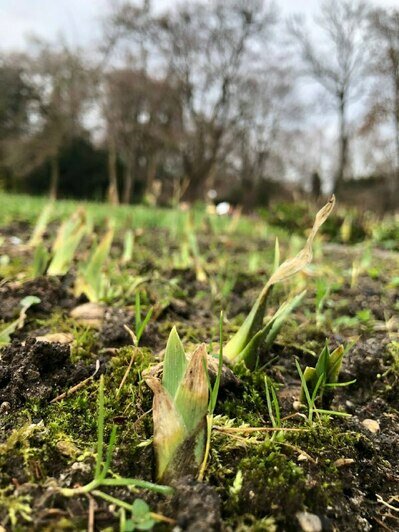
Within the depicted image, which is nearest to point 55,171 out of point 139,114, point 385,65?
point 139,114

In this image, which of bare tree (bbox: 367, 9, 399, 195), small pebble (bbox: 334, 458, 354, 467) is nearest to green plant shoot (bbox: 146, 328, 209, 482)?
small pebble (bbox: 334, 458, 354, 467)

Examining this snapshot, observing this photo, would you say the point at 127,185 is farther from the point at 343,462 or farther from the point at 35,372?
the point at 343,462

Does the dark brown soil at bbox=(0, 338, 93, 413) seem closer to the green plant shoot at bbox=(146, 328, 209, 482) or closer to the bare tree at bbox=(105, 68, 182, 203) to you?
the green plant shoot at bbox=(146, 328, 209, 482)

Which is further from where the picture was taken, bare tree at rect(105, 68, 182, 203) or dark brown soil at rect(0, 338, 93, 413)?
bare tree at rect(105, 68, 182, 203)

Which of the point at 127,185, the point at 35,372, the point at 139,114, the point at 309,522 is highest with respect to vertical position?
the point at 139,114

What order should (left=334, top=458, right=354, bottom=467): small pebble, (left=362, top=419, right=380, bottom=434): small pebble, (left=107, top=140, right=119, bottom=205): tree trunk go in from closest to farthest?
(left=334, top=458, right=354, bottom=467): small pebble < (left=362, top=419, right=380, bottom=434): small pebble < (left=107, top=140, right=119, bottom=205): tree trunk

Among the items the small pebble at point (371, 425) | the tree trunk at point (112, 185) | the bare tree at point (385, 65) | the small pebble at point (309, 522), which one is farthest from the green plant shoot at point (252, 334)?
the bare tree at point (385, 65)

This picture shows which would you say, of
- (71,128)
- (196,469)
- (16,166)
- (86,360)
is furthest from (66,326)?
(71,128)

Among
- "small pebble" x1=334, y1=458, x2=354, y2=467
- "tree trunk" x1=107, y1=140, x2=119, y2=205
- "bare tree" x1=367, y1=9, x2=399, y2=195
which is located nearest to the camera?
"small pebble" x1=334, y1=458, x2=354, y2=467

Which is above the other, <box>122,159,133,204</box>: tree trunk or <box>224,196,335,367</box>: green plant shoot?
<box>122,159,133,204</box>: tree trunk
